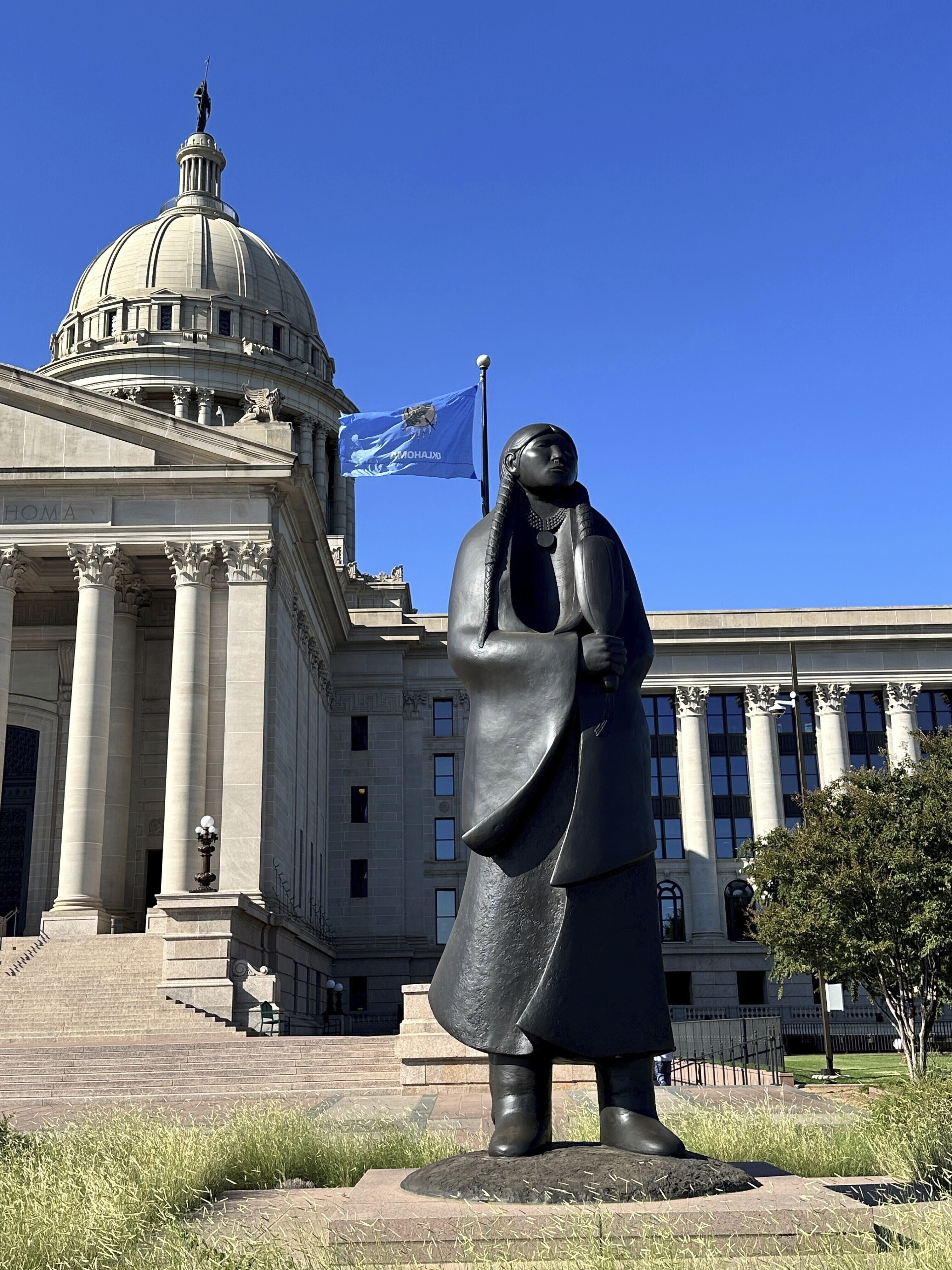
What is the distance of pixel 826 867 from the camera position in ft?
109

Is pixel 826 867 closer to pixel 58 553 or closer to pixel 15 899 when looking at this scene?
pixel 58 553

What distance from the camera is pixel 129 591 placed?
1865 inches

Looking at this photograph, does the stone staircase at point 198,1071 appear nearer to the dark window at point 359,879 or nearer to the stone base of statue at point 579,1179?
the stone base of statue at point 579,1179

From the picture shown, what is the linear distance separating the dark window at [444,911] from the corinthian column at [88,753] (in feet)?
72.5

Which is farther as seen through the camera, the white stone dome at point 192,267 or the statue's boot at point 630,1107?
the white stone dome at point 192,267

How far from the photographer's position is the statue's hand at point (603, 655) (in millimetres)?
8344

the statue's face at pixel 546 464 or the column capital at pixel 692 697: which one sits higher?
the column capital at pixel 692 697

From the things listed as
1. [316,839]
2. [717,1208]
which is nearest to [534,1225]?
[717,1208]

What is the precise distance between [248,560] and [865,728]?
34.8 m

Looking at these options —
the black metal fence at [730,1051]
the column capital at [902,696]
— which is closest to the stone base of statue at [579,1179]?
the black metal fence at [730,1051]

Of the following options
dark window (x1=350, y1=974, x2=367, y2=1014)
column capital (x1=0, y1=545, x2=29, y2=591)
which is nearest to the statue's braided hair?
column capital (x1=0, y1=545, x2=29, y2=591)

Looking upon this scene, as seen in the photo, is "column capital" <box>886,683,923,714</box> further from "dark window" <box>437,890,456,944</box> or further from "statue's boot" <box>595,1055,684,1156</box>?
"statue's boot" <box>595,1055,684,1156</box>

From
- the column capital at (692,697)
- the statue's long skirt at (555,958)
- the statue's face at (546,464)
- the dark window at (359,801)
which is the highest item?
the column capital at (692,697)

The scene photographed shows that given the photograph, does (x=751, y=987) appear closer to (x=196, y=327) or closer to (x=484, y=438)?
(x=484, y=438)
